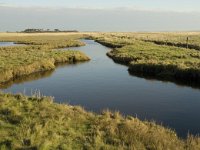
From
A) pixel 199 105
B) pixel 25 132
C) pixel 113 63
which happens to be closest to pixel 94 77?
pixel 113 63

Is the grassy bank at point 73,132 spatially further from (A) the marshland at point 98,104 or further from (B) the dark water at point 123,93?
(B) the dark water at point 123,93

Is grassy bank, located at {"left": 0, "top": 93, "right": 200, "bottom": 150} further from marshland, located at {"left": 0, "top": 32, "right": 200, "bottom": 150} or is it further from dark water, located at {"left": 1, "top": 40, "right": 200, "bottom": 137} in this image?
dark water, located at {"left": 1, "top": 40, "right": 200, "bottom": 137}

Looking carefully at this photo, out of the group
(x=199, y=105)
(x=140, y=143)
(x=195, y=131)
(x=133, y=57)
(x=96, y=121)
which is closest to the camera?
(x=140, y=143)

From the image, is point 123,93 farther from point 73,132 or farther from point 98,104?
point 73,132

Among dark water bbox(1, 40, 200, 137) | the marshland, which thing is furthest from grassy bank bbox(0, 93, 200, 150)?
dark water bbox(1, 40, 200, 137)

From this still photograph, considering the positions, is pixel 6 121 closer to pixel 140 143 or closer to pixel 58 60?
pixel 140 143

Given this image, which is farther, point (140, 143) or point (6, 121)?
point (6, 121)

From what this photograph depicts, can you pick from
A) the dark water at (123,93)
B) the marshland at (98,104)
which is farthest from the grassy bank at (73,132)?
the dark water at (123,93)
